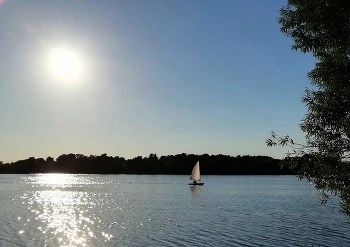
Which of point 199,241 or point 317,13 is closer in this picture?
point 317,13

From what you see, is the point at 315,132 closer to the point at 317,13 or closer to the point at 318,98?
the point at 318,98

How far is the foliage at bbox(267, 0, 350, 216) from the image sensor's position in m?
16.6

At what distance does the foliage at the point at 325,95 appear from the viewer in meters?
16.6

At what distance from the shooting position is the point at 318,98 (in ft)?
60.0

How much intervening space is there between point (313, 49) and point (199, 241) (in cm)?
2271

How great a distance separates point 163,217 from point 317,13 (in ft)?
136

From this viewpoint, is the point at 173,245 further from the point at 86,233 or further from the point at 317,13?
the point at 317,13

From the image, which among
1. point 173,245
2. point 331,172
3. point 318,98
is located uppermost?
point 318,98

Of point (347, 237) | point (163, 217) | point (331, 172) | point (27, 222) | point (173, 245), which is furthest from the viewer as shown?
point (163, 217)

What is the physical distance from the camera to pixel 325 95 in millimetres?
17984

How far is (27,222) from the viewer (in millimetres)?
47750

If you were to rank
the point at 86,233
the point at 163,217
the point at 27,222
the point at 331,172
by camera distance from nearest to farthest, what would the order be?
the point at 331,172
the point at 86,233
the point at 27,222
the point at 163,217

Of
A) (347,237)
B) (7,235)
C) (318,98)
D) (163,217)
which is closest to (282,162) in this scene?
(318,98)

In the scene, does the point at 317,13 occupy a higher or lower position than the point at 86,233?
higher
